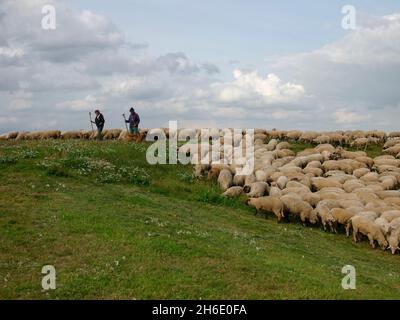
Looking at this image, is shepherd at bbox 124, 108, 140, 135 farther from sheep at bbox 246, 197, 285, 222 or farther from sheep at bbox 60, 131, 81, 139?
sheep at bbox 246, 197, 285, 222

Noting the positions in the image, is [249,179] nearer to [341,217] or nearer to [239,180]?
[239,180]

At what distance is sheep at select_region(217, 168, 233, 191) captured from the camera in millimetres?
30672

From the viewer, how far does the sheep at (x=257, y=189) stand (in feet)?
93.8

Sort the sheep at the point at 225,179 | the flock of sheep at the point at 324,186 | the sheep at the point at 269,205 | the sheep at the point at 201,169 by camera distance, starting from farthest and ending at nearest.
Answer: the sheep at the point at 201,169 < the sheep at the point at 225,179 < the sheep at the point at 269,205 < the flock of sheep at the point at 324,186

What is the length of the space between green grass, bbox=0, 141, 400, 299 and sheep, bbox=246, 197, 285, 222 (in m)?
0.51

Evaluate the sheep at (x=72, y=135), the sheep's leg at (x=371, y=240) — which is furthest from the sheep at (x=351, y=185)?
the sheep at (x=72, y=135)

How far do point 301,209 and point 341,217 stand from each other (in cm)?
202

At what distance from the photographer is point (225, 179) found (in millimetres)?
31078

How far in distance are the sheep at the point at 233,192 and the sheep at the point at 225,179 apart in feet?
3.05

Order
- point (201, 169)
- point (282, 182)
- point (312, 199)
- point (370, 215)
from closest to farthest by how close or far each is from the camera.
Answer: point (370, 215) < point (312, 199) < point (282, 182) < point (201, 169)

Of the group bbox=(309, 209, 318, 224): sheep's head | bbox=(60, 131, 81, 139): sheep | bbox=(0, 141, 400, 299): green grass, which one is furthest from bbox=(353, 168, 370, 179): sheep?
bbox=(60, 131, 81, 139): sheep

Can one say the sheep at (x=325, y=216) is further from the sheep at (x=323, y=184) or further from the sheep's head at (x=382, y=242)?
the sheep at (x=323, y=184)

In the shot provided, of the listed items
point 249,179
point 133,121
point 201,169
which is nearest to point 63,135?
point 133,121
